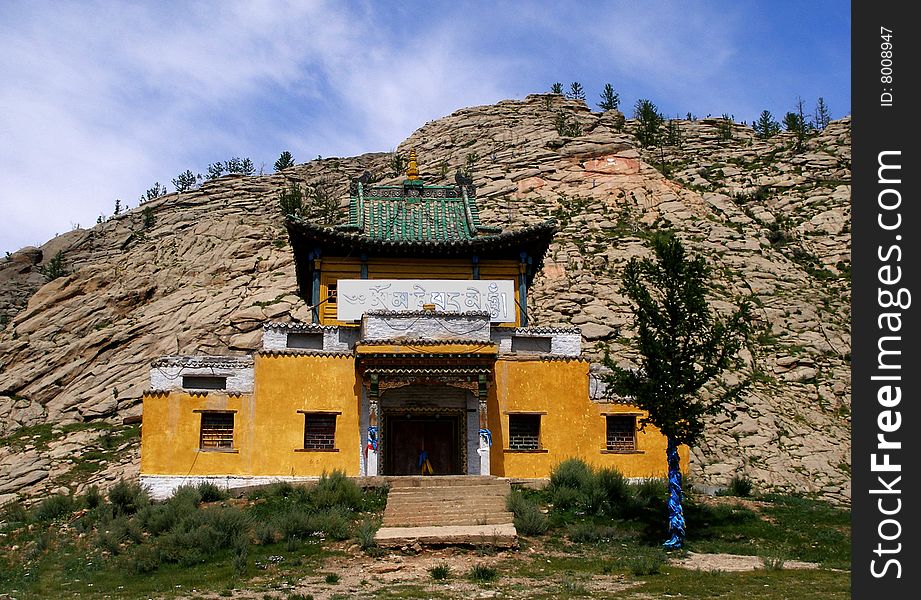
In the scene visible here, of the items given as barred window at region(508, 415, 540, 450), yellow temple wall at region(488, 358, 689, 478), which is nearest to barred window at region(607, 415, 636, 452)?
yellow temple wall at region(488, 358, 689, 478)

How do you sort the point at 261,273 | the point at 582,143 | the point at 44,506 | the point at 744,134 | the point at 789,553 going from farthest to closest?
the point at 744,134, the point at 582,143, the point at 261,273, the point at 44,506, the point at 789,553

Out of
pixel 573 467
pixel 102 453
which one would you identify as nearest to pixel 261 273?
pixel 102 453

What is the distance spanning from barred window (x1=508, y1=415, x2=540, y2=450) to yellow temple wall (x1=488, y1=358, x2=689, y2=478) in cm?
21

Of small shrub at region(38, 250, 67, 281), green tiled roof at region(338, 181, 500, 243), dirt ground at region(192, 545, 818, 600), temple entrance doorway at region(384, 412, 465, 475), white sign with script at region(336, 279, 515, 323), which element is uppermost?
small shrub at region(38, 250, 67, 281)

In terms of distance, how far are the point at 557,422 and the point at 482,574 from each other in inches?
442

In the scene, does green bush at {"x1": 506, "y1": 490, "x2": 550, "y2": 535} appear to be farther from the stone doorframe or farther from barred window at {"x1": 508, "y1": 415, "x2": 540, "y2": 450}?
barred window at {"x1": 508, "y1": 415, "x2": 540, "y2": 450}

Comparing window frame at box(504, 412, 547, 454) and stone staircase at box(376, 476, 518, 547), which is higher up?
window frame at box(504, 412, 547, 454)

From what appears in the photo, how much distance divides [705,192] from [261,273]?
96.4ft

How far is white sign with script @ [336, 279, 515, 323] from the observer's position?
102 ft

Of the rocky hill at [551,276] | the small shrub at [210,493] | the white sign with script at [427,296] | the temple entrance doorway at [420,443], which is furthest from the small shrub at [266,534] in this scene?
the rocky hill at [551,276]

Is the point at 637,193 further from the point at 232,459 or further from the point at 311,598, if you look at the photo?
the point at 311,598

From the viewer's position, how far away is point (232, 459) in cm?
2820

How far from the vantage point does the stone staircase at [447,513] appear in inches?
839

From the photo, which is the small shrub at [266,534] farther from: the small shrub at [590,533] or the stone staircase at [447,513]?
the small shrub at [590,533]
